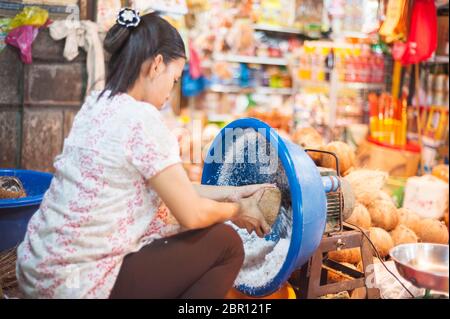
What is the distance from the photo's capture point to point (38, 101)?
A: 3293 mm

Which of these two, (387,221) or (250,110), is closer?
(387,221)

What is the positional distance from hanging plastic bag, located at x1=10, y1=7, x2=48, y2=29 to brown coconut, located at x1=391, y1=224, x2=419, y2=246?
2296mm

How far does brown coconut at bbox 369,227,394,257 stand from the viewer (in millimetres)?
2686

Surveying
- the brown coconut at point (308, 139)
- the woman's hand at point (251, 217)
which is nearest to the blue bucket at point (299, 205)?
the woman's hand at point (251, 217)

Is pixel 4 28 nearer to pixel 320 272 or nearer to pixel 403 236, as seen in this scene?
pixel 320 272

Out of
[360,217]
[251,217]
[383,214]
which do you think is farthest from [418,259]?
[383,214]

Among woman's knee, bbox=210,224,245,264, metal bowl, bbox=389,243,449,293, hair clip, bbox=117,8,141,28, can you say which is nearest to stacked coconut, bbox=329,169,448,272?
metal bowl, bbox=389,243,449,293

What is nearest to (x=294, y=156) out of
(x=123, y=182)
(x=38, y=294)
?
(x=123, y=182)

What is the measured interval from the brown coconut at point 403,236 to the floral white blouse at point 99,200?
1.70 m

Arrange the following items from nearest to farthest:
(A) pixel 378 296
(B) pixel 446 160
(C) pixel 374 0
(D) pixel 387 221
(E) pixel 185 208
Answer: (E) pixel 185 208
(A) pixel 378 296
(D) pixel 387 221
(C) pixel 374 0
(B) pixel 446 160

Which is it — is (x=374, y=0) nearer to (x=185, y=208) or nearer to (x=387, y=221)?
(x=387, y=221)

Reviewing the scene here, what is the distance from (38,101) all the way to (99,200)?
6.44ft
